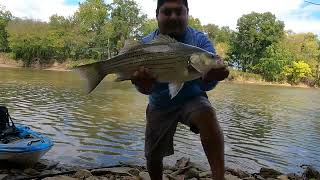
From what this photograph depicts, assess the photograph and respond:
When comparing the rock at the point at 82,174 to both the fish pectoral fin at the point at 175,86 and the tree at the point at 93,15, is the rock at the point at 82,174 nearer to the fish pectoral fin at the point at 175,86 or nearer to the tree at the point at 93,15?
the fish pectoral fin at the point at 175,86

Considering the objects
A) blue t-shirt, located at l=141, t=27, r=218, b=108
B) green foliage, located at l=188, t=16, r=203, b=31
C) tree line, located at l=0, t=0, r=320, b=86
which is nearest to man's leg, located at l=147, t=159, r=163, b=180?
blue t-shirt, located at l=141, t=27, r=218, b=108

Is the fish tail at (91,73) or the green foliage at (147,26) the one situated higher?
the green foliage at (147,26)

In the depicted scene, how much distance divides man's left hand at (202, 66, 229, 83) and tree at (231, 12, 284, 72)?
9365 cm

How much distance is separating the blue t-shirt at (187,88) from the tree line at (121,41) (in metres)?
82.5

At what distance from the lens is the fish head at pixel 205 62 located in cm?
445

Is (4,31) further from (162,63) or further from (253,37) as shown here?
(162,63)

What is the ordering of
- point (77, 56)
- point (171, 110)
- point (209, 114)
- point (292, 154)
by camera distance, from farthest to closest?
point (77, 56) < point (292, 154) < point (171, 110) < point (209, 114)

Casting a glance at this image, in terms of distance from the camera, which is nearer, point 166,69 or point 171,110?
point 166,69

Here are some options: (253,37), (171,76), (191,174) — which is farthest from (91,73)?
(253,37)

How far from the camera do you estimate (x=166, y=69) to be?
183 inches

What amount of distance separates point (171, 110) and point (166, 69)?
0.92 m

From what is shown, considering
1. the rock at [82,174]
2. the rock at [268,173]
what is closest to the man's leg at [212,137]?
the rock at [82,174]

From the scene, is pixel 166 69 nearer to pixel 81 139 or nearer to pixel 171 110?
pixel 171 110

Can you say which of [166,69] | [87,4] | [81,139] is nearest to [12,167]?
[81,139]
